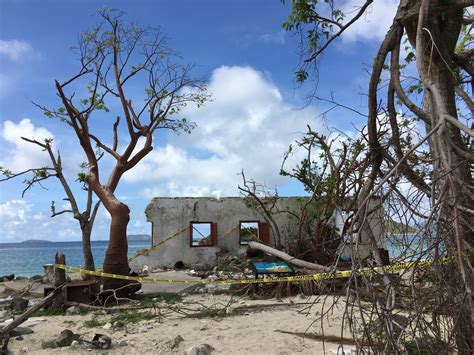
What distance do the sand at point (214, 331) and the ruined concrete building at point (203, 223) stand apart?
7547 mm

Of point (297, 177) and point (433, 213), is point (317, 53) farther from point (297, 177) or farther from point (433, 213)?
point (297, 177)

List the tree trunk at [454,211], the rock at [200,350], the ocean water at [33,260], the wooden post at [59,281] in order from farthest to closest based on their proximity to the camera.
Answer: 1. the ocean water at [33,260]
2. the wooden post at [59,281]
3. the rock at [200,350]
4. the tree trunk at [454,211]

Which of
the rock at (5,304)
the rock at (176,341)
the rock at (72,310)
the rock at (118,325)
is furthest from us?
the rock at (5,304)

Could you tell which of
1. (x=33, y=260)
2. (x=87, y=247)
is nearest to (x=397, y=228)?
A: (x=87, y=247)

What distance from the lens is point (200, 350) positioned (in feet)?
18.4

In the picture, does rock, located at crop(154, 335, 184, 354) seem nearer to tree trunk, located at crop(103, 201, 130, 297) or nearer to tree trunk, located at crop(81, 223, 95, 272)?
tree trunk, located at crop(103, 201, 130, 297)

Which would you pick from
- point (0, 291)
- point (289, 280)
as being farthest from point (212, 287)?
point (0, 291)

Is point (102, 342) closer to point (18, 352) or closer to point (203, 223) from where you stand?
point (18, 352)

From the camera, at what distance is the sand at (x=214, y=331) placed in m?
5.86

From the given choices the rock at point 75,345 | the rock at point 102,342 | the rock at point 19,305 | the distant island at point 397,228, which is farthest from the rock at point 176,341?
the rock at point 19,305

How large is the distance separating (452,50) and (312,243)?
9092mm

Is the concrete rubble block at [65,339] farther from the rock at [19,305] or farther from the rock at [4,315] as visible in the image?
the rock at [19,305]

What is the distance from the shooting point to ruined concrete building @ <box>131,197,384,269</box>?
1630cm

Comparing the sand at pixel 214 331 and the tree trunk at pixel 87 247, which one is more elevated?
the tree trunk at pixel 87 247
